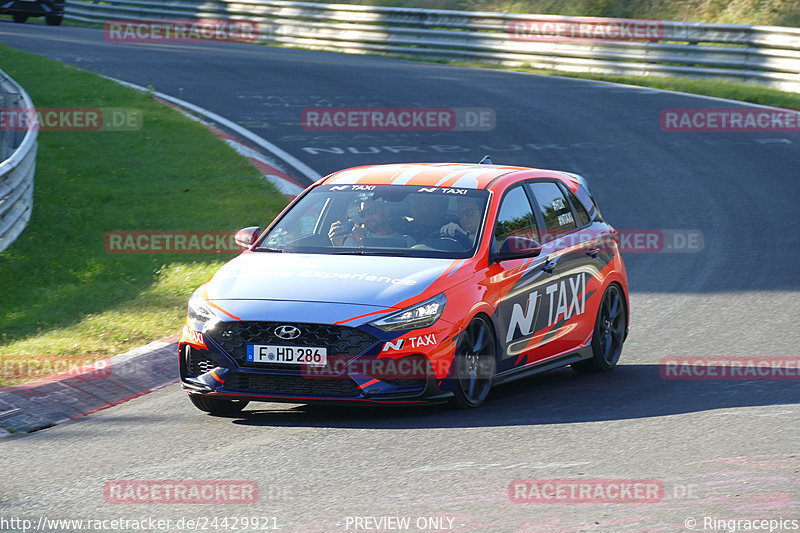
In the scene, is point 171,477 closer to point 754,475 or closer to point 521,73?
point 754,475

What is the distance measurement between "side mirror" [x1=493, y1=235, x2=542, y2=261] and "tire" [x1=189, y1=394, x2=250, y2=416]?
1968 millimetres

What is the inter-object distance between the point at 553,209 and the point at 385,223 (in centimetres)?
152

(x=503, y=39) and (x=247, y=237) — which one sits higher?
(x=247, y=237)

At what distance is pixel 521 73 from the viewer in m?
26.0

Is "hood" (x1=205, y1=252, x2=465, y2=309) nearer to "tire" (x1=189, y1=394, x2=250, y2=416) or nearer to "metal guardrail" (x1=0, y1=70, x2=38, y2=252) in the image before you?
"tire" (x1=189, y1=394, x2=250, y2=416)

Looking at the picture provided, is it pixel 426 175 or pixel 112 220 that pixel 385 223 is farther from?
pixel 112 220

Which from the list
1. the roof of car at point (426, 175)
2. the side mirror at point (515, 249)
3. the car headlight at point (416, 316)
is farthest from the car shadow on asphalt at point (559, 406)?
the roof of car at point (426, 175)

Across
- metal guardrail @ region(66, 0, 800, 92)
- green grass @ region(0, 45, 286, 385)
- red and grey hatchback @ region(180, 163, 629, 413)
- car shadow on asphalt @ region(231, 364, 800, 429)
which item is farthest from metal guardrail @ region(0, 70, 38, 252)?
metal guardrail @ region(66, 0, 800, 92)

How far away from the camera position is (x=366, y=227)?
342 inches

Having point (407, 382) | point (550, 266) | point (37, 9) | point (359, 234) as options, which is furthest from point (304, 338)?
point (37, 9)

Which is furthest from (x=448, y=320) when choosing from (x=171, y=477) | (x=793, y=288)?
(x=793, y=288)

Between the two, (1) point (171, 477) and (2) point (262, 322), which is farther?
(2) point (262, 322)

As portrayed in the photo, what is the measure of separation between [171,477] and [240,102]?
630 inches

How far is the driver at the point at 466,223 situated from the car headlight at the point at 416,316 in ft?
2.89
